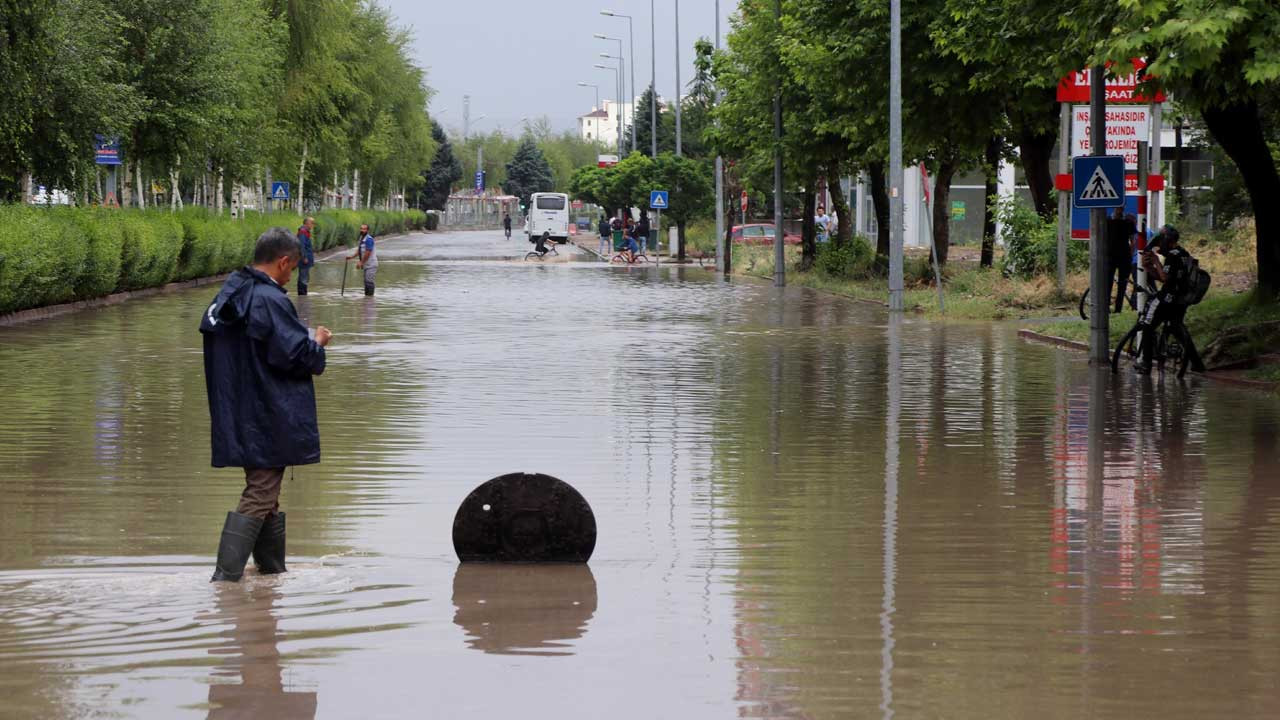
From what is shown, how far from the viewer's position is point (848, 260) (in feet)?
161

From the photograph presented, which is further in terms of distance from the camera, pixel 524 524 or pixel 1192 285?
pixel 1192 285

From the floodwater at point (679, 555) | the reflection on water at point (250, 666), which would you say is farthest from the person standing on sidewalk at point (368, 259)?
the reflection on water at point (250, 666)

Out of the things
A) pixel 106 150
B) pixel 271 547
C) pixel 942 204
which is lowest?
pixel 271 547

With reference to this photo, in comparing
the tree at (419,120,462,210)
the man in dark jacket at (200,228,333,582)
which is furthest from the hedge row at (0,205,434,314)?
the tree at (419,120,462,210)

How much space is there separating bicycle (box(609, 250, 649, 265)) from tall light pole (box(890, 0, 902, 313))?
108 feet

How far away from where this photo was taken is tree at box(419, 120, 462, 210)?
180 metres

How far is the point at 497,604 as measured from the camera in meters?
7.80

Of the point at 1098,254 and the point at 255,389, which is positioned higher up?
the point at 1098,254

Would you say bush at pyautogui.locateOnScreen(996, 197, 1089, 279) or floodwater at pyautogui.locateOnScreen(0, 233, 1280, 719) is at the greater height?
bush at pyautogui.locateOnScreen(996, 197, 1089, 279)

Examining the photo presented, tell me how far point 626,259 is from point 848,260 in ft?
68.5

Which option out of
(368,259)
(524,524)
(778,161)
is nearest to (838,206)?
(778,161)

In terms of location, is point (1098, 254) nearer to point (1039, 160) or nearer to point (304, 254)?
point (1039, 160)

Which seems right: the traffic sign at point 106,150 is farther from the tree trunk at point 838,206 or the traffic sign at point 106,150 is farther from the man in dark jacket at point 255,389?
the man in dark jacket at point 255,389

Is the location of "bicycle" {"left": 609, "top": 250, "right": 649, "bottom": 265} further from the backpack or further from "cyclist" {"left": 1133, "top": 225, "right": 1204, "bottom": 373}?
the backpack
